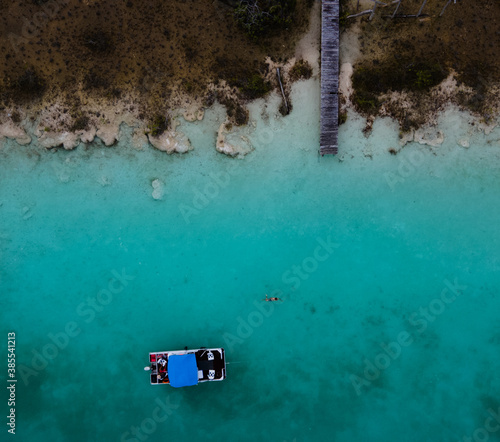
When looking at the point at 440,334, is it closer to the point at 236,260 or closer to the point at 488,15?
the point at 236,260

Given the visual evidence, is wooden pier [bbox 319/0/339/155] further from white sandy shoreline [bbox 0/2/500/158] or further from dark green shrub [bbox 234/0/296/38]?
dark green shrub [bbox 234/0/296/38]

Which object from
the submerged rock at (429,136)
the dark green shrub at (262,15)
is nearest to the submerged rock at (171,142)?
the dark green shrub at (262,15)

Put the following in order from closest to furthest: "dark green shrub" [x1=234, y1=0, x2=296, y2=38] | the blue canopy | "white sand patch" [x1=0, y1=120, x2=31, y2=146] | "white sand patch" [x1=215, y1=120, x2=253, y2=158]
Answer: the blue canopy
"dark green shrub" [x1=234, y1=0, x2=296, y2=38]
"white sand patch" [x1=0, y1=120, x2=31, y2=146]
"white sand patch" [x1=215, y1=120, x2=253, y2=158]

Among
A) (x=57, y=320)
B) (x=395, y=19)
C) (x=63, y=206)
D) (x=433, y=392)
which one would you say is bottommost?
(x=433, y=392)

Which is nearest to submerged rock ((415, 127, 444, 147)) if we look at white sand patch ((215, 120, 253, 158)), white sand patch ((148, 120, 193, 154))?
white sand patch ((215, 120, 253, 158))

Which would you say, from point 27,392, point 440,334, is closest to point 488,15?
point 440,334

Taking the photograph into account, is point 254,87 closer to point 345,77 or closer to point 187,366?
point 345,77

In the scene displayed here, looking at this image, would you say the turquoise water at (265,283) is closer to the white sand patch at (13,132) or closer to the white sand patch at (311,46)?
the white sand patch at (13,132)

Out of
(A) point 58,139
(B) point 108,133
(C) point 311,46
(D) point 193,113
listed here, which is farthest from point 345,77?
(A) point 58,139
